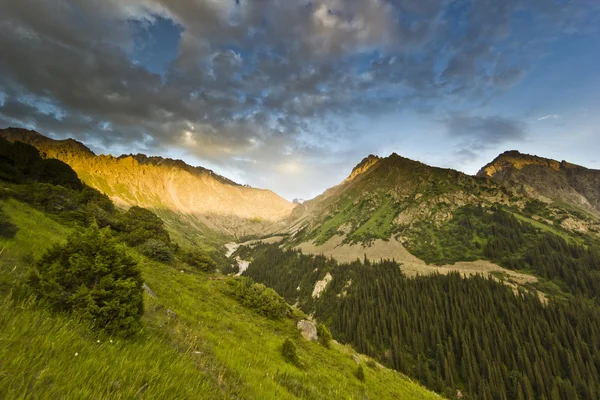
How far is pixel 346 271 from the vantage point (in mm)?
148000

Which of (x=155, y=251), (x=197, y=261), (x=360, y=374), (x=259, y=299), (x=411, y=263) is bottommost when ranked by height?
(x=411, y=263)

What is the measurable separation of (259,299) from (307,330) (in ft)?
20.6

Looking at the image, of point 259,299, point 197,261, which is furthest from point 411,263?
point 259,299

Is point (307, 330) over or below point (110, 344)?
below

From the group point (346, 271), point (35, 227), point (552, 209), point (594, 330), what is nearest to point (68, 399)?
point (35, 227)

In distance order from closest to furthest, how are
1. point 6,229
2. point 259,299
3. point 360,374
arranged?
point 6,229
point 360,374
point 259,299

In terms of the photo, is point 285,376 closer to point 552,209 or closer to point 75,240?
point 75,240

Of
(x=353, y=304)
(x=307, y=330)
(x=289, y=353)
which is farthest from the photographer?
(x=353, y=304)

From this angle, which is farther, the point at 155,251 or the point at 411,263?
the point at 411,263

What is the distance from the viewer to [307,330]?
25.8 m

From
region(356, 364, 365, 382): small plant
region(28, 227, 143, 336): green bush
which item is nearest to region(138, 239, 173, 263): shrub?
region(28, 227, 143, 336): green bush

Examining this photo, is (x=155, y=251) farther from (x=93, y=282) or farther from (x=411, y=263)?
(x=411, y=263)

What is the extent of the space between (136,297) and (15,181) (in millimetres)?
43134

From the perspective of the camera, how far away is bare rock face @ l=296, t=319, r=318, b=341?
82.6 ft
